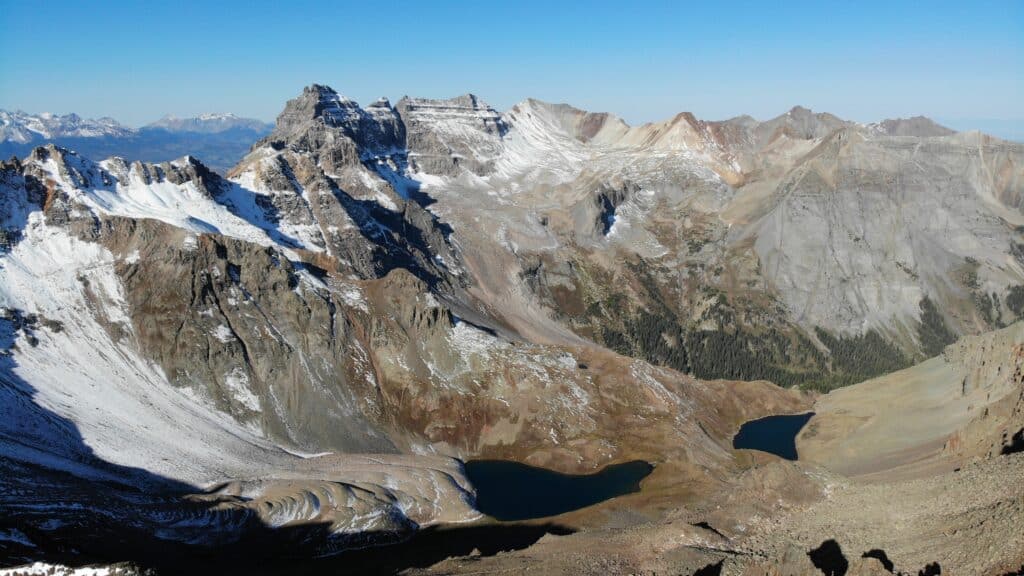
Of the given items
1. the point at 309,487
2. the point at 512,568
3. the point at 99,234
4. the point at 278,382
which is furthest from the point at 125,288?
the point at 512,568

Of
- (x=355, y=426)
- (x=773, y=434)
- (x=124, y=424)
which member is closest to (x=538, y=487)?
(x=355, y=426)

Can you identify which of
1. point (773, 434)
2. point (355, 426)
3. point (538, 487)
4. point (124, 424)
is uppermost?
point (124, 424)

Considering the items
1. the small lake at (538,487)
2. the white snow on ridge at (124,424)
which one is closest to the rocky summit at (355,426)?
the white snow on ridge at (124,424)

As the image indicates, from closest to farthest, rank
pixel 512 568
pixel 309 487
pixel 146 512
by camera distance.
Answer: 1. pixel 512 568
2. pixel 146 512
3. pixel 309 487

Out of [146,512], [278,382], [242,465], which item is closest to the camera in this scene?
[146,512]

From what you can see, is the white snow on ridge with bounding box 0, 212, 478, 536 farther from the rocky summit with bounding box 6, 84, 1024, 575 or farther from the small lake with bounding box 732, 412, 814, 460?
the small lake with bounding box 732, 412, 814, 460

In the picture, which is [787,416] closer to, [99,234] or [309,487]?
[309,487]

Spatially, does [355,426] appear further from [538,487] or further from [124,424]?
[124,424]

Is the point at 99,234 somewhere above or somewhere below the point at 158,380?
above
